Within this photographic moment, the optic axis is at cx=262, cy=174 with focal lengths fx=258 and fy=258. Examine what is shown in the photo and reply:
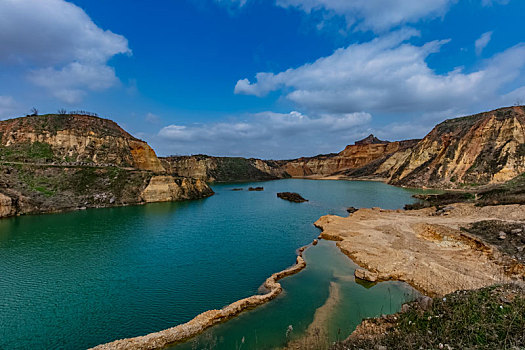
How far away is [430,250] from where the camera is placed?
18078 mm

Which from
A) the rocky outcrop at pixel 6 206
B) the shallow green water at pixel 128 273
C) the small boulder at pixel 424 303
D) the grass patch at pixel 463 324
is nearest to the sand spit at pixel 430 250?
the shallow green water at pixel 128 273

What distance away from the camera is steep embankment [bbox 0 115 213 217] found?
120 feet

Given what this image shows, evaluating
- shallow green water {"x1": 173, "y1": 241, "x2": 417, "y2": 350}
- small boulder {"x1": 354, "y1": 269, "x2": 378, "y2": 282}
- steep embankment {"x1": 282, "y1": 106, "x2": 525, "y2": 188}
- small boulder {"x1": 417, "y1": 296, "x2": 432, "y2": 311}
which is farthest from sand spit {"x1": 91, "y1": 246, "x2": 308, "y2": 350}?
steep embankment {"x1": 282, "y1": 106, "x2": 525, "y2": 188}

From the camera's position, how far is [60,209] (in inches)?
1430

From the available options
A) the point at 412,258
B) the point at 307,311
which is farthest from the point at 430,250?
the point at 307,311

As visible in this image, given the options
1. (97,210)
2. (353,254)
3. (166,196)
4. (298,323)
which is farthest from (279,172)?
(298,323)

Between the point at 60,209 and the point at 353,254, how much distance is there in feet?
129

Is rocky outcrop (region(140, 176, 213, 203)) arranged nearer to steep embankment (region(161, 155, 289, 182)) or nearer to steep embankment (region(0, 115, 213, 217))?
steep embankment (region(0, 115, 213, 217))

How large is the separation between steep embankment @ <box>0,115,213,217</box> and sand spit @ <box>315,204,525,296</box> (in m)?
33.5

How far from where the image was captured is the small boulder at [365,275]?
1456cm

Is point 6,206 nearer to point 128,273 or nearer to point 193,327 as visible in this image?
point 128,273

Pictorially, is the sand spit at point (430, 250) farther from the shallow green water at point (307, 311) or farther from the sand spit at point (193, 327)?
the sand spit at point (193, 327)

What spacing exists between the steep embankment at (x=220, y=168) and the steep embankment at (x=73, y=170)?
40519 millimetres

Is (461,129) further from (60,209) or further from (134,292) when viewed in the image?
(60,209)
